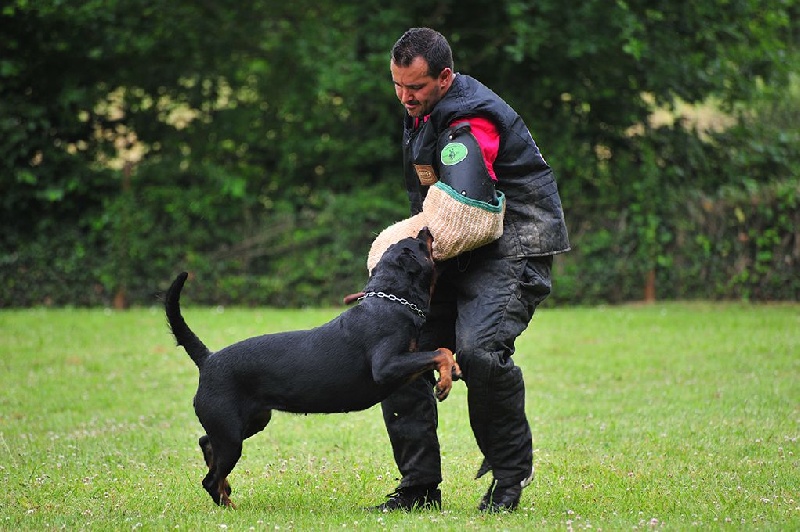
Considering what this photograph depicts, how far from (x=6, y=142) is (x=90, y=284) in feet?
7.78

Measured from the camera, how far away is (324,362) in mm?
4504

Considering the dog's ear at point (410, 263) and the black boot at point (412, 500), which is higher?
the dog's ear at point (410, 263)

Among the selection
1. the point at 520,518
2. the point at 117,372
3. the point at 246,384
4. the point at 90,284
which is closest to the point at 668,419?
the point at 520,518

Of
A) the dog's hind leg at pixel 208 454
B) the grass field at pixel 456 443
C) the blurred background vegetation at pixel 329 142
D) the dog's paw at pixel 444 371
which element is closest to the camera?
the dog's paw at pixel 444 371

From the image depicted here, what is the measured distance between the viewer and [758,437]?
637cm

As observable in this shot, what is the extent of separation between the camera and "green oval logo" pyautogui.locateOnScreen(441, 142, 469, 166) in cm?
438

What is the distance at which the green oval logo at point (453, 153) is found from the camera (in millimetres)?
4375

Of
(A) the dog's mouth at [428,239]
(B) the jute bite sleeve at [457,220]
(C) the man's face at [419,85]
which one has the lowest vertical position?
(A) the dog's mouth at [428,239]

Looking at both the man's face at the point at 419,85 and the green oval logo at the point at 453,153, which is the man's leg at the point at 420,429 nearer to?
the green oval logo at the point at 453,153

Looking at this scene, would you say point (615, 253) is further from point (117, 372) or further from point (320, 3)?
point (117, 372)

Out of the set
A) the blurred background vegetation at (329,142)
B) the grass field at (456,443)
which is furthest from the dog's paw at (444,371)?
the blurred background vegetation at (329,142)

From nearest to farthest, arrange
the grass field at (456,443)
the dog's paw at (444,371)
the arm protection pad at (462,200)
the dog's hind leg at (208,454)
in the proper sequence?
the dog's paw at (444,371) → the arm protection pad at (462,200) → the grass field at (456,443) → the dog's hind leg at (208,454)

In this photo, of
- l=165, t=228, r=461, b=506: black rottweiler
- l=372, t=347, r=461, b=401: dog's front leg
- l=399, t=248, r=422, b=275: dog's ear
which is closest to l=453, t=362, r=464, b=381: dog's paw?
l=372, t=347, r=461, b=401: dog's front leg

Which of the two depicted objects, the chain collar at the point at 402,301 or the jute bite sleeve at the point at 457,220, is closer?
the jute bite sleeve at the point at 457,220
